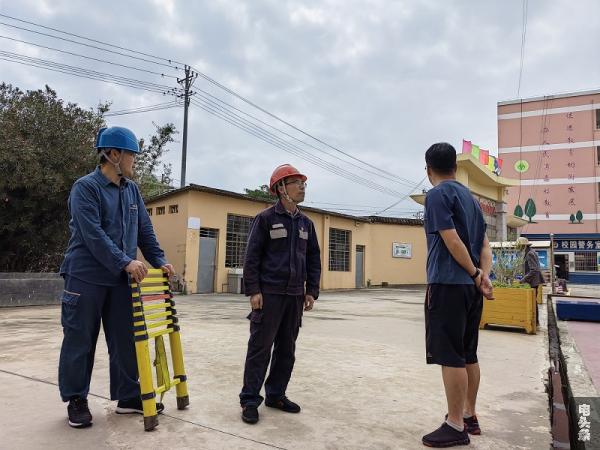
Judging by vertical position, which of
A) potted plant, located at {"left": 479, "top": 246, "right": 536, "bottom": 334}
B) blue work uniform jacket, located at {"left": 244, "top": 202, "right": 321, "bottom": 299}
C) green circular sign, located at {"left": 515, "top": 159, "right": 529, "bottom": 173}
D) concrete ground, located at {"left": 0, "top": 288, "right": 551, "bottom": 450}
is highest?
green circular sign, located at {"left": 515, "top": 159, "right": 529, "bottom": 173}

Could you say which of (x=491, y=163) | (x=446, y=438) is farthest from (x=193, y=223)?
(x=491, y=163)

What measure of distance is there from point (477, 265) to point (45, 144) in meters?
9.61

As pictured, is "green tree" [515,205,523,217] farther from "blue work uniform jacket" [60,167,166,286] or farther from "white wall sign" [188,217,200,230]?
"blue work uniform jacket" [60,167,166,286]

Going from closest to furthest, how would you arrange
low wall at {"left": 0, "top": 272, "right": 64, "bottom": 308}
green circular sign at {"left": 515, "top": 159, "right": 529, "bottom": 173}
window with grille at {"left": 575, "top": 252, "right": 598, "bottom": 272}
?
low wall at {"left": 0, "top": 272, "right": 64, "bottom": 308} → window with grille at {"left": 575, "top": 252, "right": 598, "bottom": 272} → green circular sign at {"left": 515, "top": 159, "right": 529, "bottom": 173}

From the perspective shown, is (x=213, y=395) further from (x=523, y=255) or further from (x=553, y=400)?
(x=523, y=255)

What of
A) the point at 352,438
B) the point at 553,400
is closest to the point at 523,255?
the point at 553,400

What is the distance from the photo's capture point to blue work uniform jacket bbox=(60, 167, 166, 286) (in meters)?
2.47

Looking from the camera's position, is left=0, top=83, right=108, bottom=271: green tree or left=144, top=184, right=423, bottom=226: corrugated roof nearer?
left=0, top=83, right=108, bottom=271: green tree

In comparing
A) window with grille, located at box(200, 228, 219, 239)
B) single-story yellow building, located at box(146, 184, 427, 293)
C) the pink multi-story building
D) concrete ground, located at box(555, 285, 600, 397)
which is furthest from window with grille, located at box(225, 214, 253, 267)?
the pink multi-story building

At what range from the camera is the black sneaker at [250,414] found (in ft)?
8.60

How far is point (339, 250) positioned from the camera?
20797 mm

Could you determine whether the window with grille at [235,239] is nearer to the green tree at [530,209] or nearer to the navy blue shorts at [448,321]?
the navy blue shorts at [448,321]

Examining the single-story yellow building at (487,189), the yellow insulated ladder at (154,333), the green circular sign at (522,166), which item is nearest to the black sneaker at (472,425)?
the yellow insulated ladder at (154,333)

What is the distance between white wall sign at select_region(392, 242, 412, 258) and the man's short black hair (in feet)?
71.2
